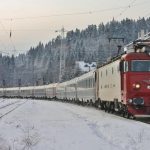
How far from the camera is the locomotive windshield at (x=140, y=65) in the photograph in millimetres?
26734

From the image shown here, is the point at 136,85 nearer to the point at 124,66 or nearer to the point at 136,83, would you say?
the point at 136,83

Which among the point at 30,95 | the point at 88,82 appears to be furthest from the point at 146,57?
the point at 30,95

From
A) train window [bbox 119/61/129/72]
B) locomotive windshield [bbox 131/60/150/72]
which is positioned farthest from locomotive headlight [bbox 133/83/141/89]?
train window [bbox 119/61/129/72]

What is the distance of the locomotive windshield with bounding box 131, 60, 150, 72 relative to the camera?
26.7m

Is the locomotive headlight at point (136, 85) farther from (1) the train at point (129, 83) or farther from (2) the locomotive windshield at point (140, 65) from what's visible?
(2) the locomotive windshield at point (140, 65)

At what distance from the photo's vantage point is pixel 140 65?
88.3 ft

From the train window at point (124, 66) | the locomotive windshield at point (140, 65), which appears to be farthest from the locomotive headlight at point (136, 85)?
the train window at point (124, 66)

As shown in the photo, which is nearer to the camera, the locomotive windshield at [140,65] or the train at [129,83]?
the train at [129,83]

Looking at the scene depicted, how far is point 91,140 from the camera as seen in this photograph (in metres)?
15.6

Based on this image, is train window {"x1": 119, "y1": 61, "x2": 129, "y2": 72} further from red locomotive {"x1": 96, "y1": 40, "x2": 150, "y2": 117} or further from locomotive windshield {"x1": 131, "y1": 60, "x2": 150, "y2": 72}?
locomotive windshield {"x1": 131, "y1": 60, "x2": 150, "y2": 72}

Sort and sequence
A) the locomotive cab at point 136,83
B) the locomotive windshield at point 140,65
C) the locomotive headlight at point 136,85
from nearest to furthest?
the locomotive cab at point 136,83
the locomotive headlight at point 136,85
the locomotive windshield at point 140,65

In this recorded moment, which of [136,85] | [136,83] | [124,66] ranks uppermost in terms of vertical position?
[124,66]

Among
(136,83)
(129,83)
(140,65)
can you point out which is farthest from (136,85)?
(140,65)

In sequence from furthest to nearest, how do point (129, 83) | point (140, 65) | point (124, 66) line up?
point (124, 66) < point (140, 65) < point (129, 83)
